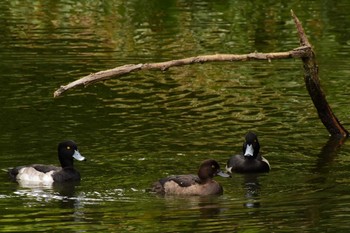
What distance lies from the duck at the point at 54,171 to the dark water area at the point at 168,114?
17 centimetres

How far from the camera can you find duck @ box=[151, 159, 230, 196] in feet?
58.2

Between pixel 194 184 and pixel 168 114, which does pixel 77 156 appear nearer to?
pixel 194 184

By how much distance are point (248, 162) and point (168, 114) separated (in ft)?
12.2

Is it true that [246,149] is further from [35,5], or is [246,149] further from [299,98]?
[35,5]

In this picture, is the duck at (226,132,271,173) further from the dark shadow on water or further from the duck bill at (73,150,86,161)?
the duck bill at (73,150,86,161)


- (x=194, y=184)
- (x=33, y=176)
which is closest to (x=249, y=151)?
(x=194, y=184)

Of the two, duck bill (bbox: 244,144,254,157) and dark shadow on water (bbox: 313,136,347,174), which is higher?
duck bill (bbox: 244,144,254,157)

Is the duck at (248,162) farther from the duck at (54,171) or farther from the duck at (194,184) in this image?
the duck at (54,171)

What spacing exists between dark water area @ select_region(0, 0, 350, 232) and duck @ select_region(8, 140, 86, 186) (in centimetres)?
17

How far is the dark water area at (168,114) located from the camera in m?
16.5

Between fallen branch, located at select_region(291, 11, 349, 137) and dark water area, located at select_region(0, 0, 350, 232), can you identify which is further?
fallen branch, located at select_region(291, 11, 349, 137)

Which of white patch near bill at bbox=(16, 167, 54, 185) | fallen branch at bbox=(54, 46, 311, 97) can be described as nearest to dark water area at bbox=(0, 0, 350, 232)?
white patch near bill at bbox=(16, 167, 54, 185)

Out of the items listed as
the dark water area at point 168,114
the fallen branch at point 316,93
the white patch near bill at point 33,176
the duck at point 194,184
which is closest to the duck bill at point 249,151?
the dark water area at point 168,114

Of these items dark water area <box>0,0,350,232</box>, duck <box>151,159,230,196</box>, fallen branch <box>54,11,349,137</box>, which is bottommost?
dark water area <box>0,0,350,232</box>
